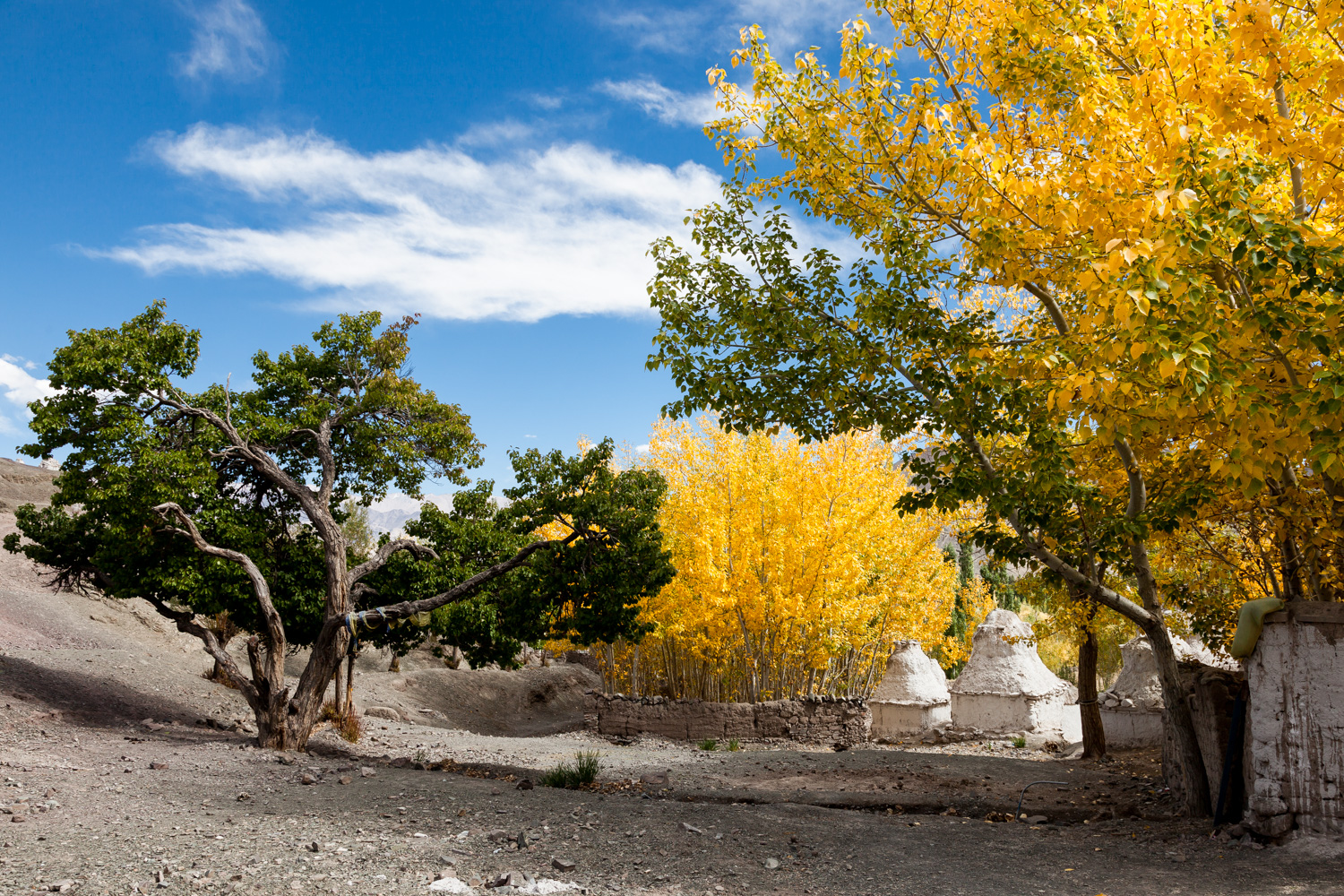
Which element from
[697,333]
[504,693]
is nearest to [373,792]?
[697,333]

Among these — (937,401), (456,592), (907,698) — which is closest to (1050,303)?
(937,401)

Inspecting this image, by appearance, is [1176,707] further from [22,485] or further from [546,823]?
[22,485]

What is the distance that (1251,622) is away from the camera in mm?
7016

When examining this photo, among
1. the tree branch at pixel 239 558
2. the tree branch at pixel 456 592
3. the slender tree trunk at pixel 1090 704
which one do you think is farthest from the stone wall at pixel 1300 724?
the tree branch at pixel 239 558

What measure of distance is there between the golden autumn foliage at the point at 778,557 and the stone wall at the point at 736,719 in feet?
3.00

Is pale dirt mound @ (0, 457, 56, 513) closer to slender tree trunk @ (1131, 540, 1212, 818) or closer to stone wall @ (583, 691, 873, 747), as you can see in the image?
stone wall @ (583, 691, 873, 747)

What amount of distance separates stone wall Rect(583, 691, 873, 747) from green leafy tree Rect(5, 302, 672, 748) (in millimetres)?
4872

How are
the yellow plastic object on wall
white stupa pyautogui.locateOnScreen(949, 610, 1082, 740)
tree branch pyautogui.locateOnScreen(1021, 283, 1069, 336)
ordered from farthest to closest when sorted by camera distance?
white stupa pyautogui.locateOnScreen(949, 610, 1082, 740) → tree branch pyautogui.locateOnScreen(1021, 283, 1069, 336) → the yellow plastic object on wall

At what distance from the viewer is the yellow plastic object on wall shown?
271 inches

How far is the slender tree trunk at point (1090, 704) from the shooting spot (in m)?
14.8

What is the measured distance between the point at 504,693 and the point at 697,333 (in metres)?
21.7

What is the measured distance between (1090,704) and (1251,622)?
9011mm

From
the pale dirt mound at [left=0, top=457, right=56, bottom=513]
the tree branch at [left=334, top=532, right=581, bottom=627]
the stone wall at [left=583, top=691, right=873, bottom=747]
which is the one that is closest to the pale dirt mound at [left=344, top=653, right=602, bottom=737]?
the stone wall at [left=583, top=691, right=873, bottom=747]

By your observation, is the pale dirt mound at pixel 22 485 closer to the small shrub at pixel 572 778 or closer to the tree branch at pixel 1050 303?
the small shrub at pixel 572 778
